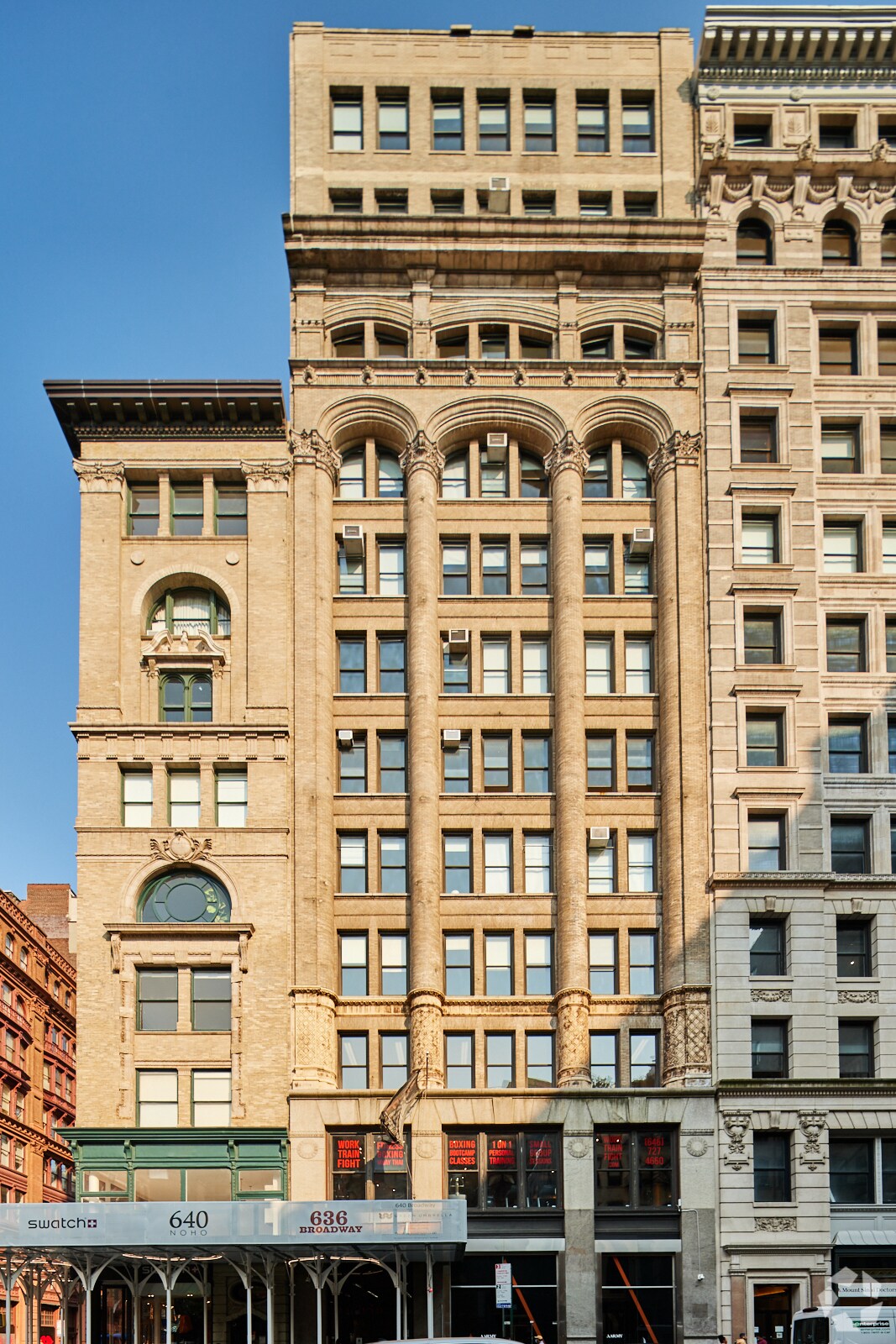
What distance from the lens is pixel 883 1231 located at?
44.7m

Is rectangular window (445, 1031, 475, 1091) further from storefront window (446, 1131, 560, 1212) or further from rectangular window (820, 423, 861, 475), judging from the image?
rectangular window (820, 423, 861, 475)

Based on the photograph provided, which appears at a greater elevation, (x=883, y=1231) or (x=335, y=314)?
(x=335, y=314)

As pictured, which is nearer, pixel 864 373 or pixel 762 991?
pixel 762 991

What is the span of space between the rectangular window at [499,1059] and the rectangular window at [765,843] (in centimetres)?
841

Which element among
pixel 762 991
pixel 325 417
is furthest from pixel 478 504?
pixel 762 991

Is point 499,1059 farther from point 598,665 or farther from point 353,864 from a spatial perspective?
point 598,665

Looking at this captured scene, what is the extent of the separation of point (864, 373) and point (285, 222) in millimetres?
18124

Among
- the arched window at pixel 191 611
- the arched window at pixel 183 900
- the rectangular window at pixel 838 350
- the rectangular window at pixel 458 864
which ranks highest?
the rectangular window at pixel 838 350

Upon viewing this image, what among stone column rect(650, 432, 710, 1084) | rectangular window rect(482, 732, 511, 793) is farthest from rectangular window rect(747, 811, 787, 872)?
rectangular window rect(482, 732, 511, 793)

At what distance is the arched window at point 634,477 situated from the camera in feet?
167

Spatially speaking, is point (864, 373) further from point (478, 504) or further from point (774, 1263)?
point (774, 1263)

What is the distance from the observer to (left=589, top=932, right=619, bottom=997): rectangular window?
154 feet

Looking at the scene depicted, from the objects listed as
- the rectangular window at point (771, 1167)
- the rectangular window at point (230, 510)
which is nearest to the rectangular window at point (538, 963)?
the rectangular window at point (771, 1167)

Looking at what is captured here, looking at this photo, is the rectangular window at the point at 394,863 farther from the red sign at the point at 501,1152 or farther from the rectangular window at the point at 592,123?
the rectangular window at the point at 592,123
